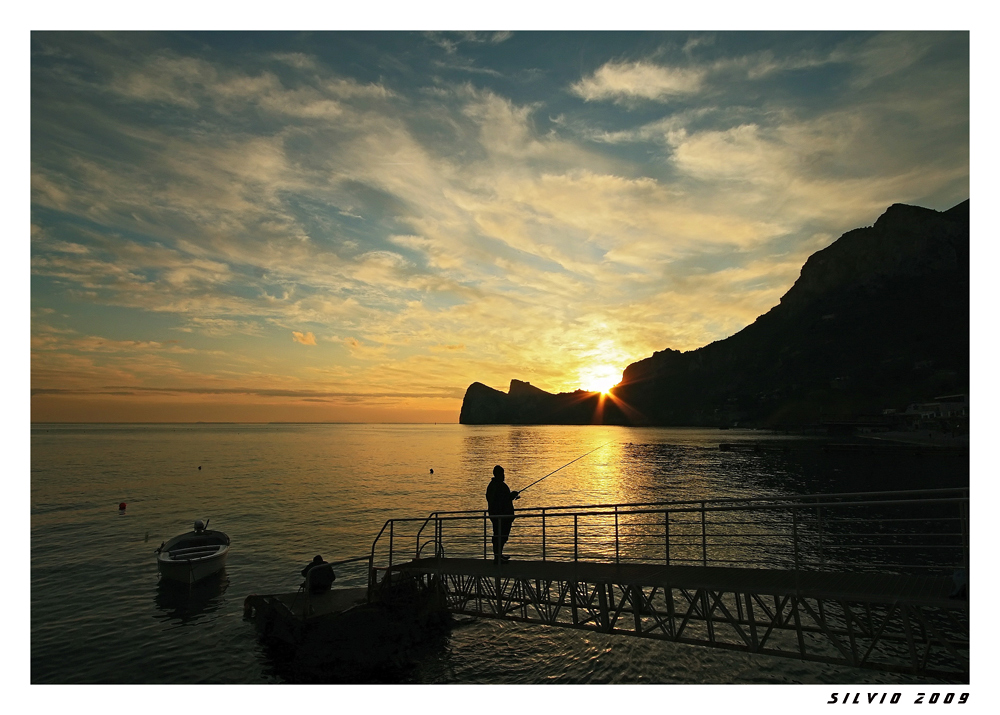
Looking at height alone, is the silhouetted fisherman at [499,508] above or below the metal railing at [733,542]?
above

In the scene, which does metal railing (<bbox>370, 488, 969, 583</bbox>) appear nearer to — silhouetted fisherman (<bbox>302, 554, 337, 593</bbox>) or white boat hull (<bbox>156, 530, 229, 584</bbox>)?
silhouetted fisherman (<bbox>302, 554, 337, 593</bbox>)

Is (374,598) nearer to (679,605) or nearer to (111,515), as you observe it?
(679,605)

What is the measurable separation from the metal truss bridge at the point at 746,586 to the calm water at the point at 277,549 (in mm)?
1059

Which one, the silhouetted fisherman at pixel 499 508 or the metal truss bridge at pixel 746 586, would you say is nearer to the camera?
the metal truss bridge at pixel 746 586

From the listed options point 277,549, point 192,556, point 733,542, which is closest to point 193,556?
point 192,556

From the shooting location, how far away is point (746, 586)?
1082 cm

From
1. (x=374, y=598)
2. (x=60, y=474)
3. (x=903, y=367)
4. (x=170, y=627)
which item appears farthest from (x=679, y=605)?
(x=903, y=367)

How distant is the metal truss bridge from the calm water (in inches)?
41.7

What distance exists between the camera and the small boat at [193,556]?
24125 millimetres

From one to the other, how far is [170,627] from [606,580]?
15967mm

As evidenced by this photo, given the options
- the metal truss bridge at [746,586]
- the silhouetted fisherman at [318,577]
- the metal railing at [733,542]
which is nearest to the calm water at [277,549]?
the metal truss bridge at [746,586]

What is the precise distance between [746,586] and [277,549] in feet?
89.8

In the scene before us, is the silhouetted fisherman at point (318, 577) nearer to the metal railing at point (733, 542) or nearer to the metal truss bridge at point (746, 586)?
the metal truss bridge at point (746, 586)

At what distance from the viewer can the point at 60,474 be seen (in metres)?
69.9
